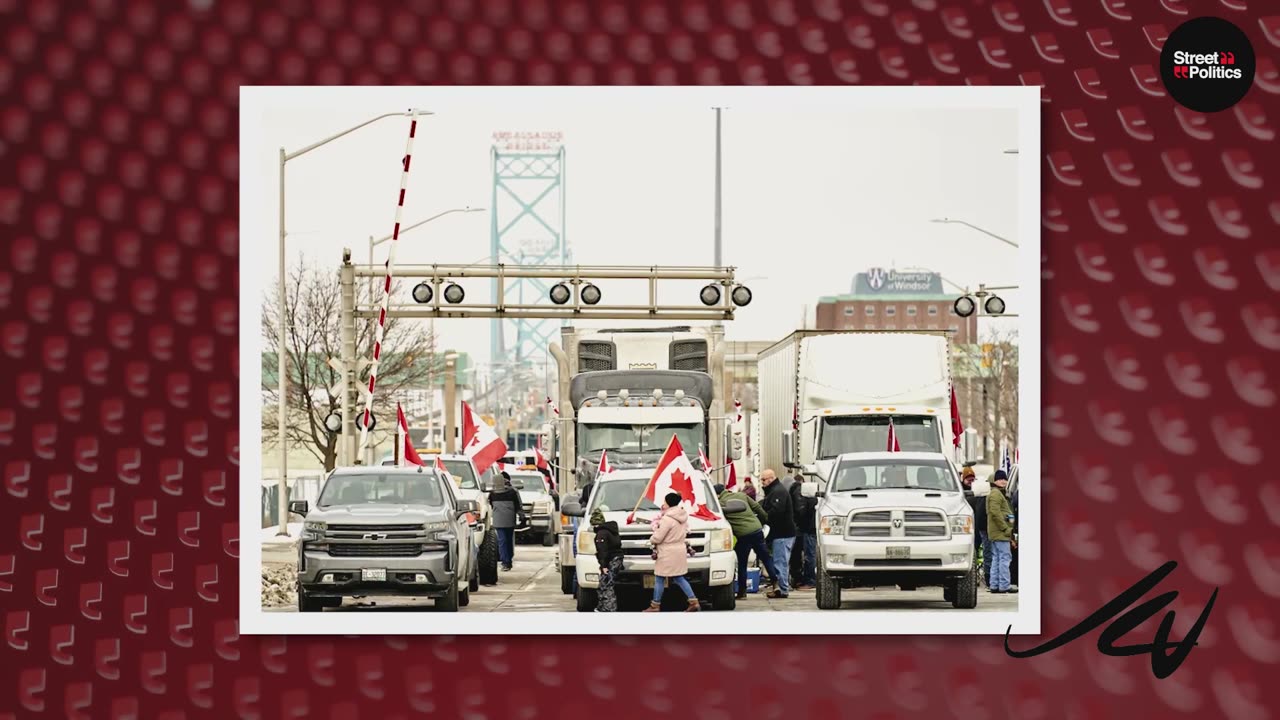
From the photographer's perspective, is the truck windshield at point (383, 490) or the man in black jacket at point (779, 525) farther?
the man in black jacket at point (779, 525)

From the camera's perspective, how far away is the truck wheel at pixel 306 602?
17562mm

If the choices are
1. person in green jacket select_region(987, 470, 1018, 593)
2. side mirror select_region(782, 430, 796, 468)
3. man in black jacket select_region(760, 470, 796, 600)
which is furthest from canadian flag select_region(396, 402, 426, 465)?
side mirror select_region(782, 430, 796, 468)

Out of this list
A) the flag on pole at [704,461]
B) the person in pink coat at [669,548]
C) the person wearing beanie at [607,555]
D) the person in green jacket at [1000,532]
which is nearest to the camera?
the person in pink coat at [669,548]

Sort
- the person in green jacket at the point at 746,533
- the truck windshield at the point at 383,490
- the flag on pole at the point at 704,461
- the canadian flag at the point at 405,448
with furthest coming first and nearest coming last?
1. the flag on pole at the point at 704,461
2. the canadian flag at the point at 405,448
3. the person in green jacket at the point at 746,533
4. the truck windshield at the point at 383,490

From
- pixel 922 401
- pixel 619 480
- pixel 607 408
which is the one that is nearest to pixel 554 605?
pixel 619 480

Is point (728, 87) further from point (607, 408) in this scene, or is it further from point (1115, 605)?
point (607, 408)

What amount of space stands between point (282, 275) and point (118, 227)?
61.7 feet

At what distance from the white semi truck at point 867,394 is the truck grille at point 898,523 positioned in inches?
252

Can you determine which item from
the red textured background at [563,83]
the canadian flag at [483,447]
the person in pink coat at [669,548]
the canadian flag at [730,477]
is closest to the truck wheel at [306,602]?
the person in pink coat at [669,548]

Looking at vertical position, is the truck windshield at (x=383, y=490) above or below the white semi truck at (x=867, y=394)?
below

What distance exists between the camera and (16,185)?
38.2 feet

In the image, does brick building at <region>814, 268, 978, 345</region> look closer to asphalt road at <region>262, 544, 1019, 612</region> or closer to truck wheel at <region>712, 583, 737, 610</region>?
asphalt road at <region>262, 544, 1019, 612</region>

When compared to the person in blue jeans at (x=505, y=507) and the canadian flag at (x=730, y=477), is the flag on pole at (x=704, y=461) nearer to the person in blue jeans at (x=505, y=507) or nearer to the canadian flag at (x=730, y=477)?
the canadian flag at (x=730, y=477)

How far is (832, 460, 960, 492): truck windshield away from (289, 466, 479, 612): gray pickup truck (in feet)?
14.5
